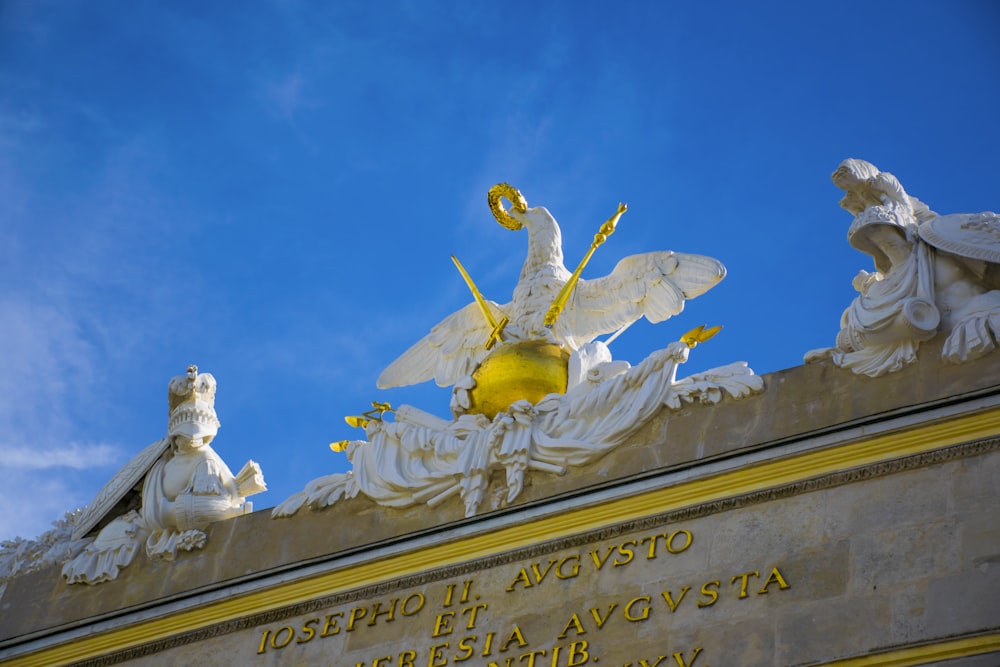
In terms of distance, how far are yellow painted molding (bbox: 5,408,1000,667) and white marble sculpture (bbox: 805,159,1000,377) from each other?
0.69m

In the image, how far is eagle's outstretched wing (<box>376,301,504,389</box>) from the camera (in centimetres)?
1775

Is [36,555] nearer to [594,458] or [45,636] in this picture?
[45,636]

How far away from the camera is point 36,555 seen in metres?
18.1

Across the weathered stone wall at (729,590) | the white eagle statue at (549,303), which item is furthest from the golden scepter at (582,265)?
the weathered stone wall at (729,590)

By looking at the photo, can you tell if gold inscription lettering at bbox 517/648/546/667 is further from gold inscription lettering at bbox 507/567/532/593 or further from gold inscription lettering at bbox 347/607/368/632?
gold inscription lettering at bbox 347/607/368/632

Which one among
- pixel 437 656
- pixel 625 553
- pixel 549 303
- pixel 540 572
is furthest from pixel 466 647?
pixel 549 303

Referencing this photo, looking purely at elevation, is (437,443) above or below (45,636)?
above

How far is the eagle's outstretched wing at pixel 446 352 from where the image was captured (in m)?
17.8

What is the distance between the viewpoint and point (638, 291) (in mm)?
17094

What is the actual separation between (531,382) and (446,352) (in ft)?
4.98

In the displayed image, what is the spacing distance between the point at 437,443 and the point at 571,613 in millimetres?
2417

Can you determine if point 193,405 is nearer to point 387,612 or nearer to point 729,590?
point 387,612

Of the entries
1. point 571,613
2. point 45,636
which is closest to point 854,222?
point 571,613

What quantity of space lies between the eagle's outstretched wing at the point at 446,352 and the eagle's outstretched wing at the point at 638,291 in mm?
748
